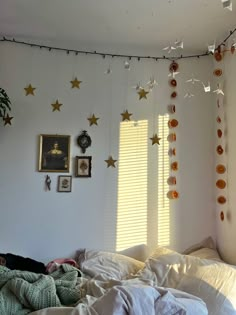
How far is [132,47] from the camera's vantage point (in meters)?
2.69

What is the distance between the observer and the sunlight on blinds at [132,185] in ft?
8.39

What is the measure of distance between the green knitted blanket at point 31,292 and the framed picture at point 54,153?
2.81ft

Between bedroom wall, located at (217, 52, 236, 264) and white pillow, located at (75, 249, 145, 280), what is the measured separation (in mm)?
643

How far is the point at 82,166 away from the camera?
254cm

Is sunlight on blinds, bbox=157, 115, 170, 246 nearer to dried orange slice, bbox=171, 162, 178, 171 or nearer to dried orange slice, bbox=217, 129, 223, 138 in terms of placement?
dried orange slice, bbox=171, 162, 178, 171

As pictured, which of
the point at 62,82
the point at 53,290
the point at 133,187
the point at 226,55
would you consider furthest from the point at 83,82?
the point at 53,290

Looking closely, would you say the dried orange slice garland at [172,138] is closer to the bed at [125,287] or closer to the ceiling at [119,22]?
the ceiling at [119,22]

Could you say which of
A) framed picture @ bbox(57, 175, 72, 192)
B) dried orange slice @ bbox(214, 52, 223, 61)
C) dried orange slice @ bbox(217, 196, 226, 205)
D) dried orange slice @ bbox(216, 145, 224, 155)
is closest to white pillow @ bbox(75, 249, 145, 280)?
framed picture @ bbox(57, 175, 72, 192)

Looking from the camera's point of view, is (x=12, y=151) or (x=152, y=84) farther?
(x=152, y=84)

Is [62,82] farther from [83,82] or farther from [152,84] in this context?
[152,84]

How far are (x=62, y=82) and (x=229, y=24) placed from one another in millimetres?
1307

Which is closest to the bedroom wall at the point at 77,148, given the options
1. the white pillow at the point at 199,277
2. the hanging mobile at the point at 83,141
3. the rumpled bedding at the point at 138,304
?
the hanging mobile at the point at 83,141

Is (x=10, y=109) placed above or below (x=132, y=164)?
above

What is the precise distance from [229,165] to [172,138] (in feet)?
1.63
